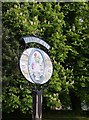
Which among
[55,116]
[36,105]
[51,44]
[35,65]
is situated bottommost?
[55,116]

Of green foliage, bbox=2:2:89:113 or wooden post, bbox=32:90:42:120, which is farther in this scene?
green foliage, bbox=2:2:89:113

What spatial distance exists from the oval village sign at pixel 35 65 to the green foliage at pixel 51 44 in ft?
21.7

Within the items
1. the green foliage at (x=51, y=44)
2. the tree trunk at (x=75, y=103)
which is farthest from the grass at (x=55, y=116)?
the green foliage at (x=51, y=44)

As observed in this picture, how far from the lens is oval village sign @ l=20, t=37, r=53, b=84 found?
10711 millimetres

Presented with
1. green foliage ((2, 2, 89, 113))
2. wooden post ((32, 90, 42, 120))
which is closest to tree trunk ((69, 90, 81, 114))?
green foliage ((2, 2, 89, 113))

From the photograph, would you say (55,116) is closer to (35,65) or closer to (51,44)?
(51,44)

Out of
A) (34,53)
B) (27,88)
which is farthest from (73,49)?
(34,53)

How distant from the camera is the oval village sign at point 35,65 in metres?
10.7

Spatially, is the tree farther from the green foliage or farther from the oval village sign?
the oval village sign

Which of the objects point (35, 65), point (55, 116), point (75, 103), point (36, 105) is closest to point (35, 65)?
point (35, 65)

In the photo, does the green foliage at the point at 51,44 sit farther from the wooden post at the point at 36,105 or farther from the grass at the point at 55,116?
the wooden post at the point at 36,105

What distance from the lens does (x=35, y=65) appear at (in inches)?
432

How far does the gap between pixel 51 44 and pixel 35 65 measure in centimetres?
923

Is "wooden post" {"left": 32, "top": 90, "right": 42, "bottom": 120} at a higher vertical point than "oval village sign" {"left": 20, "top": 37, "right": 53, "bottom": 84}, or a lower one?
lower
